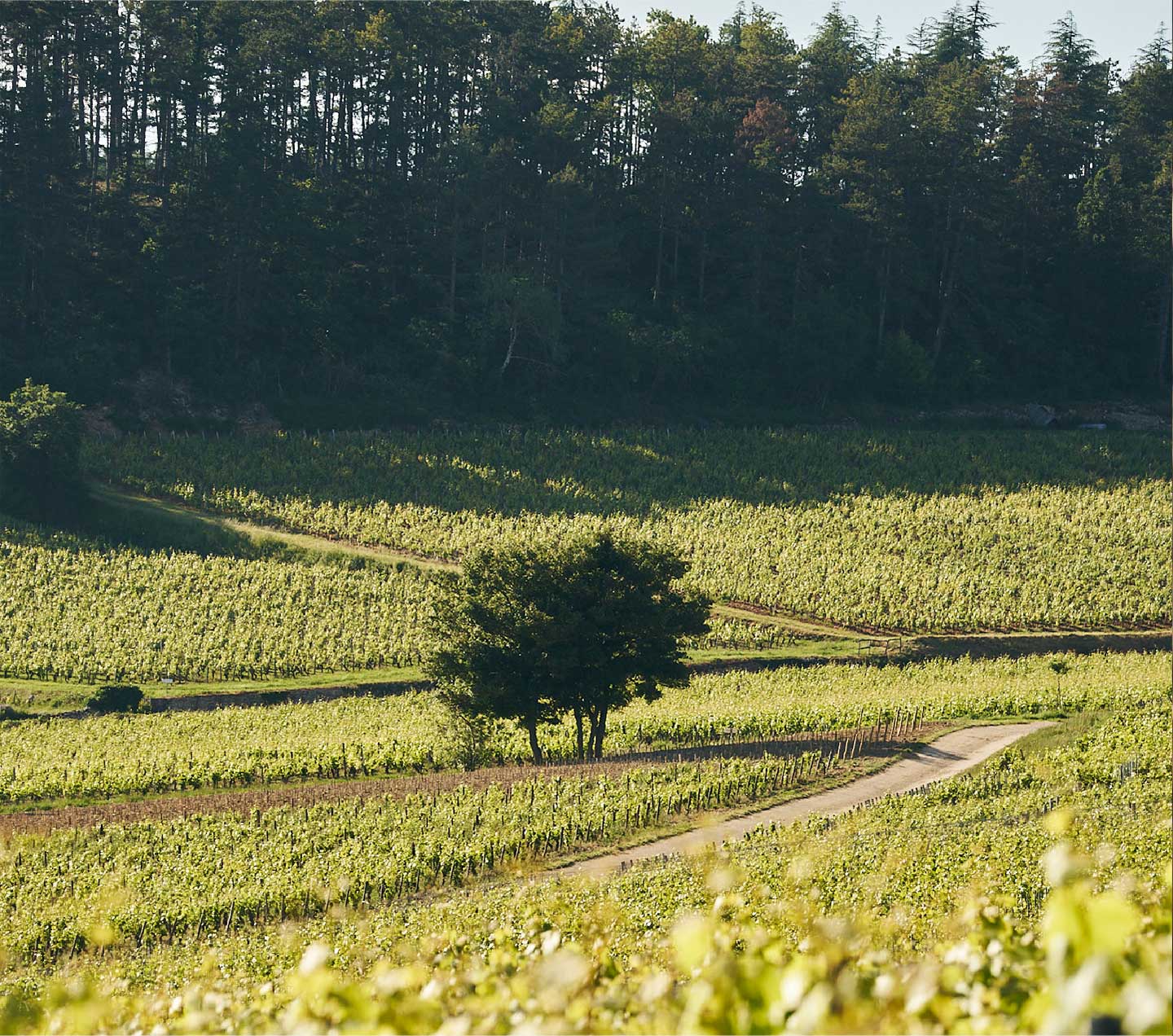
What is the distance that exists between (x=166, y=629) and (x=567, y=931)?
44.8m

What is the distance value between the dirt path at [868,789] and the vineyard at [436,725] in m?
3.11

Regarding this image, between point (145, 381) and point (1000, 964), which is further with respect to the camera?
point (145, 381)

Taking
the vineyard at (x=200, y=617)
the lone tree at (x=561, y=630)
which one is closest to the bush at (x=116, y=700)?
the vineyard at (x=200, y=617)

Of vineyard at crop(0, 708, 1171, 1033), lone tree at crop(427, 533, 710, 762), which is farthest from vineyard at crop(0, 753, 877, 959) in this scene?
lone tree at crop(427, 533, 710, 762)

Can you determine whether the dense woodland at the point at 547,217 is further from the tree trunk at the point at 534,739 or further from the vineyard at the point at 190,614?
the tree trunk at the point at 534,739

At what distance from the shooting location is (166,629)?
2098 inches

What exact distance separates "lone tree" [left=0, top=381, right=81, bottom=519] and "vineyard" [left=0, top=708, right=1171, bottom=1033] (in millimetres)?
39628

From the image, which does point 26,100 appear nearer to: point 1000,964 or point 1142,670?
point 1142,670

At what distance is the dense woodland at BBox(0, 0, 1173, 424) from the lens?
84562mm

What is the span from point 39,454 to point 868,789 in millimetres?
47874

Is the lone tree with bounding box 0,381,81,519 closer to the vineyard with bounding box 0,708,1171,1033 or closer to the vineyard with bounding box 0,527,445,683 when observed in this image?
the vineyard with bounding box 0,527,445,683

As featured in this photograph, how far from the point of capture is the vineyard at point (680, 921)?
17.0 ft

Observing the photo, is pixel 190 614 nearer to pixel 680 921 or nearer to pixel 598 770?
pixel 598 770

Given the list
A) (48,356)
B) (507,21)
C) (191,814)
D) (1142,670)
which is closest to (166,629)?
(191,814)
